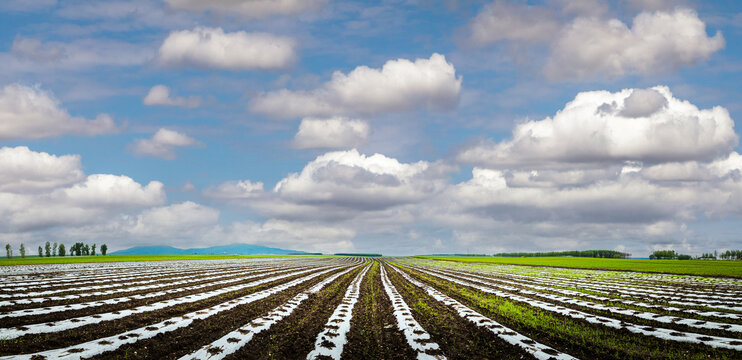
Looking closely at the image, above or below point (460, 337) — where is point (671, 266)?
below

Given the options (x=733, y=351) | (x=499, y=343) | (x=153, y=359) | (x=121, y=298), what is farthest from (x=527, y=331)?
(x=121, y=298)

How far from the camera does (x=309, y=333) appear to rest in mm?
16172

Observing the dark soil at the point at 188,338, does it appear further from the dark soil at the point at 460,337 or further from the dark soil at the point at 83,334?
the dark soil at the point at 460,337

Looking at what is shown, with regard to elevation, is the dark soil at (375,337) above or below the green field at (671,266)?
above

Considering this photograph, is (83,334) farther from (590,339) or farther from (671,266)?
(671,266)

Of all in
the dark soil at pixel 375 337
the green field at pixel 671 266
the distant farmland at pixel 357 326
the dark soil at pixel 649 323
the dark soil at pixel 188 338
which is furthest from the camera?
the green field at pixel 671 266

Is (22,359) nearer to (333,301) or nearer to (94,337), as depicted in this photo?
(94,337)

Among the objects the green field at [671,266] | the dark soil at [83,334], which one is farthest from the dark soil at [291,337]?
the green field at [671,266]

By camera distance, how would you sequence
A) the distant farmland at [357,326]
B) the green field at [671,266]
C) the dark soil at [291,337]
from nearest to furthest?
the dark soil at [291,337] < the distant farmland at [357,326] < the green field at [671,266]

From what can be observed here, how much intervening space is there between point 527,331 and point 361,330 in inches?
278

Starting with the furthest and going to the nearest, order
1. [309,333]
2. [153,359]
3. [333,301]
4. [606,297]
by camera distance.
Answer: [606,297] → [333,301] → [309,333] → [153,359]

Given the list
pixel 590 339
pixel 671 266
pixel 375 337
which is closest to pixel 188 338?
pixel 375 337

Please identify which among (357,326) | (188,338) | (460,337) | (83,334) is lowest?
(357,326)

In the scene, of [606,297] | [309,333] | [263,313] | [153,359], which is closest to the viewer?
[153,359]
